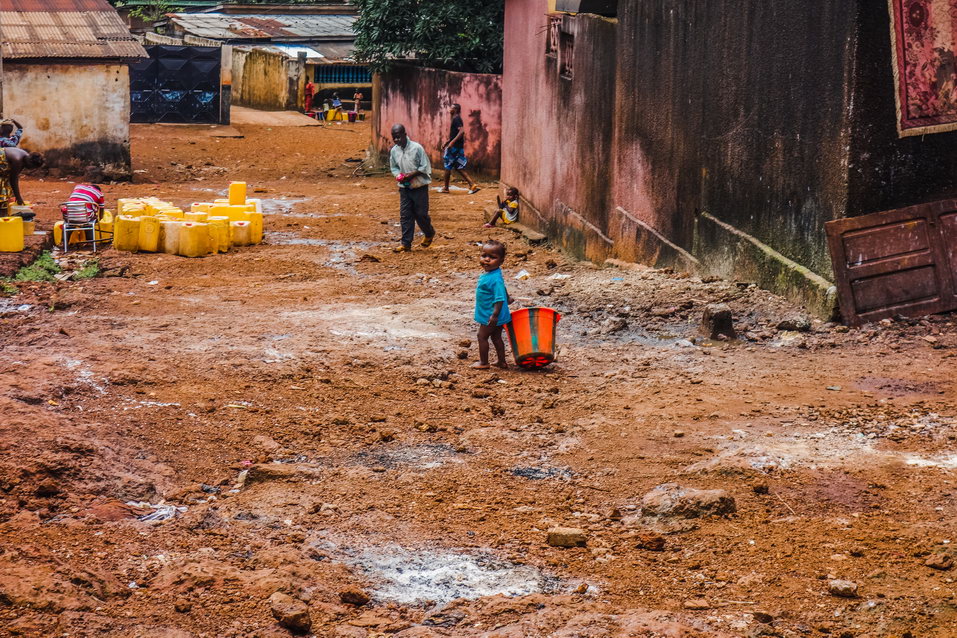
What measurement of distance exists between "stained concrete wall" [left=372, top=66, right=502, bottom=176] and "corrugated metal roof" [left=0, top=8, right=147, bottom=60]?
18.0ft

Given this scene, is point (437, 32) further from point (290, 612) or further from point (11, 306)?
point (290, 612)

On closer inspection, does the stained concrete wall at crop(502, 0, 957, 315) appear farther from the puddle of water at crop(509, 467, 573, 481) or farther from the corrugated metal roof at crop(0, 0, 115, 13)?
the corrugated metal roof at crop(0, 0, 115, 13)

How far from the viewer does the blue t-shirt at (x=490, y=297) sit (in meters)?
8.27

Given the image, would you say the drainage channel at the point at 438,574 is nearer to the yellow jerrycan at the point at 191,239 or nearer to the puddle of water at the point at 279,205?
the yellow jerrycan at the point at 191,239

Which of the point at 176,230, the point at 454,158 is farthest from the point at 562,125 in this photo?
the point at 454,158

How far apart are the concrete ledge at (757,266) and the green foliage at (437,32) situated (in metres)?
12.6

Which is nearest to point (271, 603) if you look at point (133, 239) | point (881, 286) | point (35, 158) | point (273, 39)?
point (881, 286)

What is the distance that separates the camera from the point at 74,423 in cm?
628

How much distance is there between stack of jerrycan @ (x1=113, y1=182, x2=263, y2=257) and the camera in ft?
44.6

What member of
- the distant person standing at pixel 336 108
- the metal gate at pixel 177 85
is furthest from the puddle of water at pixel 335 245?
the distant person standing at pixel 336 108

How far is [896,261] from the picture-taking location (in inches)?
334

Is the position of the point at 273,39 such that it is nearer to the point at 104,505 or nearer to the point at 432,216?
the point at 432,216

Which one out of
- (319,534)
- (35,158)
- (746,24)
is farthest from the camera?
(35,158)

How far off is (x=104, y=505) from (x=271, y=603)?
1383 millimetres
